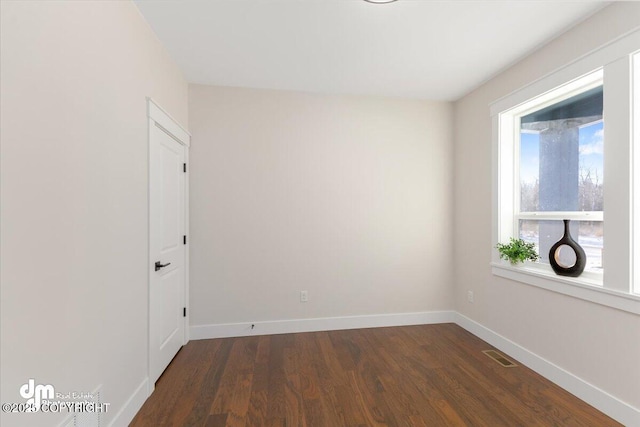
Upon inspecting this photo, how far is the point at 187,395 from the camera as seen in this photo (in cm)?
202

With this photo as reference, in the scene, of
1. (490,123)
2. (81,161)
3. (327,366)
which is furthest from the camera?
(490,123)

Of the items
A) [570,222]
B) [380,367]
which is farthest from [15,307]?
[570,222]

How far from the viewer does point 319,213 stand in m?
3.20

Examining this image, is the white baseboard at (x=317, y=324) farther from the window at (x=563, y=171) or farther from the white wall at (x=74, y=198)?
the window at (x=563, y=171)

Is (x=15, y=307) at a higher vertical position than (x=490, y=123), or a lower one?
lower

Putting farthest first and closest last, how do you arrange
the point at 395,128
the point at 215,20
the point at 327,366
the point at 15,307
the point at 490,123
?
the point at 395,128, the point at 490,123, the point at 327,366, the point at 215,20, the point at 15,307

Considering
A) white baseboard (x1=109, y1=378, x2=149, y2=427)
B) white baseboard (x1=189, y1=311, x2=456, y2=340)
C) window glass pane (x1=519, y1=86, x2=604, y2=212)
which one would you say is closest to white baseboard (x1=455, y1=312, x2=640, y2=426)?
white baseboard (x1=189, y1=311, x2=456, y2=340)

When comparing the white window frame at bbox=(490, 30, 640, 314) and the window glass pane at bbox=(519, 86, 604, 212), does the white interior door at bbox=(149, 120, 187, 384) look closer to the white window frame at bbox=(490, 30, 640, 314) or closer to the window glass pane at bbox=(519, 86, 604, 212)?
the white window frame at bbox=(490, 30, 640, 314)

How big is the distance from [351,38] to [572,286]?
2588 mm

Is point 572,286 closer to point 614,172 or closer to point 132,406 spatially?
point 614,172

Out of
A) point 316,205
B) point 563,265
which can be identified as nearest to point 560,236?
point 563,265

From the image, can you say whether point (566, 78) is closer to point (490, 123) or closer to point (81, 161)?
point (490, 123)

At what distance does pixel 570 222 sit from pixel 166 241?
Answer: 3.47 metres

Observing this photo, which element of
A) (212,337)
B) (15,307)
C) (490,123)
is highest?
(490,123)
